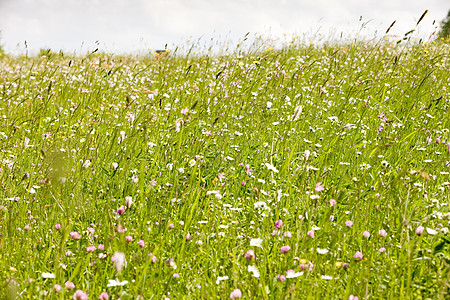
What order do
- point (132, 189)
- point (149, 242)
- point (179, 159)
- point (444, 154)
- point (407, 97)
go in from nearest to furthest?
point (149, 242)
point (132, 189)
point (179, 159)
point (444, 154)
point (407, 97)

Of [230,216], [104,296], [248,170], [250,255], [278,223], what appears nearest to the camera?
[104,296]

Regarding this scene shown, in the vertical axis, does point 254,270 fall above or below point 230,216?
below

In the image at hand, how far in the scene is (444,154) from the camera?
2938 millimetres

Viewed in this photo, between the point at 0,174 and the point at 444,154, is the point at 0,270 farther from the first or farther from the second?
the point at 444,154

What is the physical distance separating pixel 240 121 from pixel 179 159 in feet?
3.54

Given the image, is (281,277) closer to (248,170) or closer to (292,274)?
(292,274)

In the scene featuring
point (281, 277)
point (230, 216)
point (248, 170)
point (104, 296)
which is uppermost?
point (248, 170)

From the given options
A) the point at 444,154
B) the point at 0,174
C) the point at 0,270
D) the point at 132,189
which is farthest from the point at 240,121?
the point at 0,270

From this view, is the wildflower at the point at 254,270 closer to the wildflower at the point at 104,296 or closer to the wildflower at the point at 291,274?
the wildflower at the point at 291,274

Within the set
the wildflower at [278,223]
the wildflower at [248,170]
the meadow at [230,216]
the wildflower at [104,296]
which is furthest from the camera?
the wildflower at [248,170]

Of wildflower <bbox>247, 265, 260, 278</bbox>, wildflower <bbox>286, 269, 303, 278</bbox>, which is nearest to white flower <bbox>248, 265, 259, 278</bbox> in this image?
wildflower <bbox>247, 265, 260, 278</bbox>

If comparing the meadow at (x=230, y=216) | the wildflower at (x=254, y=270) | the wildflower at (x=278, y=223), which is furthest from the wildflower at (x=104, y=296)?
the wildflower at (x=278, y=223)

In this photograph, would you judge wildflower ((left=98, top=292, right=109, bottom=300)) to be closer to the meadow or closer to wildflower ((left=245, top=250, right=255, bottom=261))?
the meadow

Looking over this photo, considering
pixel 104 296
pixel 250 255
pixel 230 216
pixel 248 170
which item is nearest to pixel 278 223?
pixel 250 255
